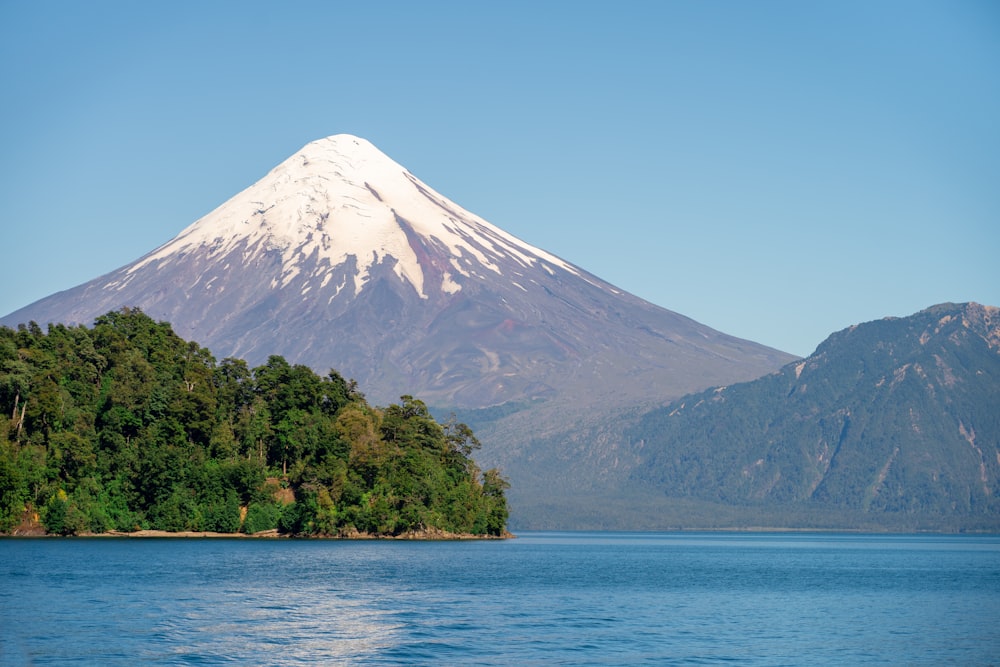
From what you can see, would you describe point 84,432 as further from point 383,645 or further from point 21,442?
point 383,645

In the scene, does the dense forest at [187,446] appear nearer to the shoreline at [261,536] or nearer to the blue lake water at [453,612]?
the shoreline at [261,536]

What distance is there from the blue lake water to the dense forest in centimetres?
1770

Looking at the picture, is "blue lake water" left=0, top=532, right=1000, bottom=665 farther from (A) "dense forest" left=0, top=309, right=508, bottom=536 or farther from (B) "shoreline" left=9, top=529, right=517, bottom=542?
(B) "shoreline" left=9, top=529, right=517, bottom=542

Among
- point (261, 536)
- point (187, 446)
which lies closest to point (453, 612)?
point (187, 446)

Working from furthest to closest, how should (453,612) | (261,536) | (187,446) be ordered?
1. (261,536)
2. (187,446)
3. (453,612)

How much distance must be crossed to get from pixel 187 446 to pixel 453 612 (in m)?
72.2

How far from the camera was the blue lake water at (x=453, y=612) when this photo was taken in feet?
161

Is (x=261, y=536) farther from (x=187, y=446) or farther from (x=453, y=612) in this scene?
(x=453, y=612)

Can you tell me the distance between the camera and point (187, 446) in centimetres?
12794

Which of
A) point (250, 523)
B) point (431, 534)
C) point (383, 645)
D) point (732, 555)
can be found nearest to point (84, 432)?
point (250, 523)

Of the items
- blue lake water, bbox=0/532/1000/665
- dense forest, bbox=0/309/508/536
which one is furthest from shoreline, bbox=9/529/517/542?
blue lake water, bbox=0/532/1000/665

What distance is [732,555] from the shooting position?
143375 millimetres

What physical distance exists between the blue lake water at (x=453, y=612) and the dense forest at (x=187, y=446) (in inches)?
697

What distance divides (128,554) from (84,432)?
29.5 metres
